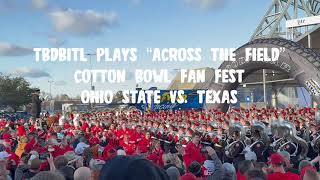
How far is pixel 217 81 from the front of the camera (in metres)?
25.2

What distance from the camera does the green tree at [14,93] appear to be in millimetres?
55750

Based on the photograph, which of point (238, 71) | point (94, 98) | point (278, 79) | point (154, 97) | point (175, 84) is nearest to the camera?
point (238, 71)

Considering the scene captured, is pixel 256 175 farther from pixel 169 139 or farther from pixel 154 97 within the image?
pixel 154 97

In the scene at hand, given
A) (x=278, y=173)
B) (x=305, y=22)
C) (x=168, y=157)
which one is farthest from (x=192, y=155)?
(x=305, y=22)

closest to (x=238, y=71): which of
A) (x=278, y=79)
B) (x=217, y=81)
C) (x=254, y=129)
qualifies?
(x=217, y=81)

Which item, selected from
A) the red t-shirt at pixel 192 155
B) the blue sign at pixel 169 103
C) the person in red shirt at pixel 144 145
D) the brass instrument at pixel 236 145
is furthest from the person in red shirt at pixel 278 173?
the blue sign at pixel 169 103

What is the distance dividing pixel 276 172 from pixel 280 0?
52.5 m

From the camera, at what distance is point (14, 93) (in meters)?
55.9

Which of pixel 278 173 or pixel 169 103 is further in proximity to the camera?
pixel 169 103

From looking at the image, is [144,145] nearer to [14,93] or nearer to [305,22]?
[305,22]

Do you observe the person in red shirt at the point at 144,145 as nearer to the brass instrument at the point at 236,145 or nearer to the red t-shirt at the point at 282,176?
the brass instrument at the point at 236,145

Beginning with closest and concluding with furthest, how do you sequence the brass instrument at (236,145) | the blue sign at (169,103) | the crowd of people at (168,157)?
the crowd of people at (168,157)
the brass instrument at (236,145)
the blue sign at (169,103)

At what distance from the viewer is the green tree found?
55.8 m

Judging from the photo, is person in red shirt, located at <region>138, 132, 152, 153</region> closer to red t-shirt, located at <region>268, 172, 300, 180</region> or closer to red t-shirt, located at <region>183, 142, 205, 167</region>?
red t-shirt, located at <region>183, 142, 205, 167</region>
